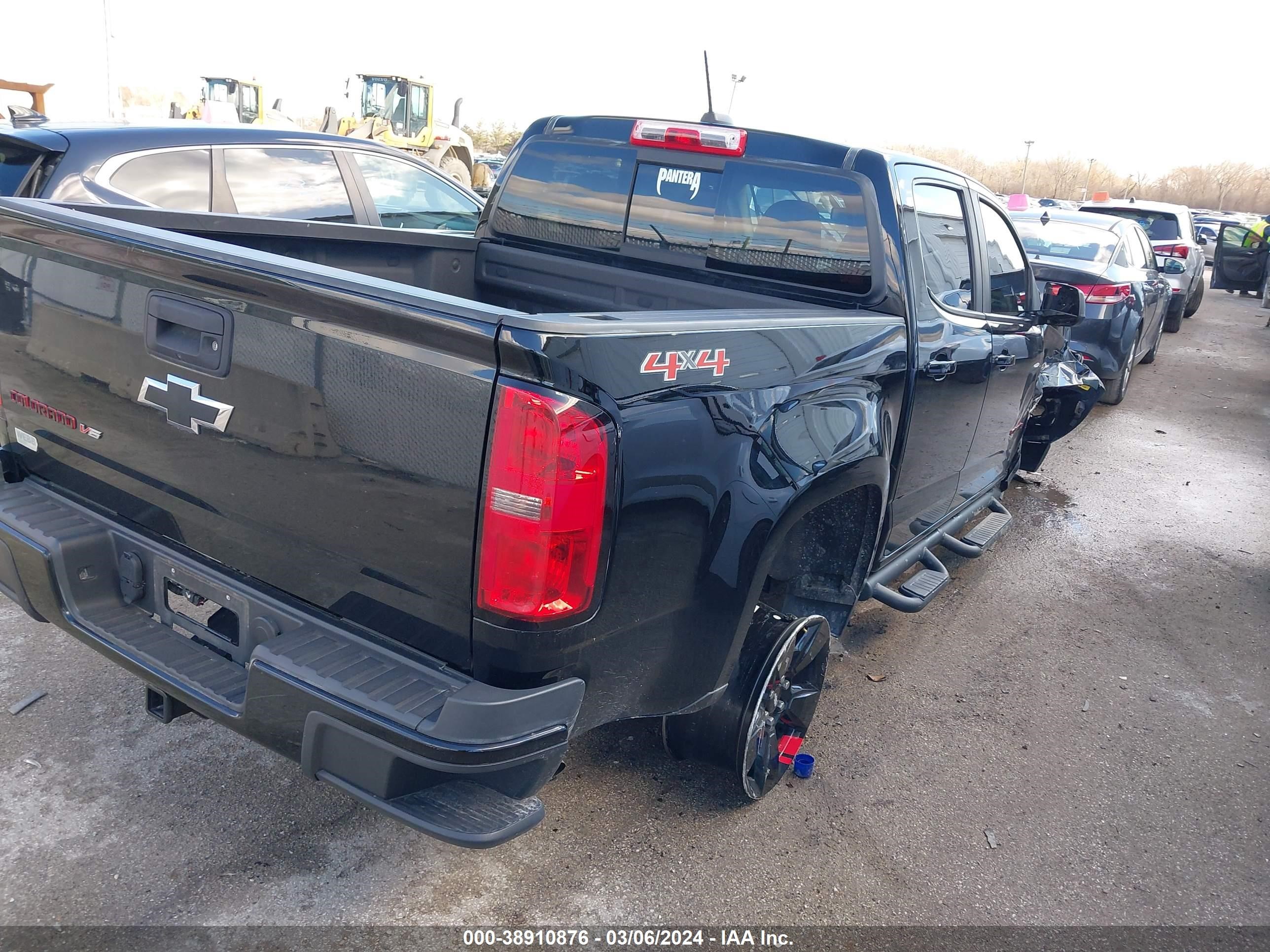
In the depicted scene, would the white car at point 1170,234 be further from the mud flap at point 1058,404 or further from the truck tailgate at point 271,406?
the truck tailgate at point 271,406

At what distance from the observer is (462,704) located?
2.04m

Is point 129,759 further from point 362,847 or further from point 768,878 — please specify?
point 768,878

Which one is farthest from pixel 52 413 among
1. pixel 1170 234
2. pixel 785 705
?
pixel 1170 234

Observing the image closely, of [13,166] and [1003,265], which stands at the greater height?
[1003,265]

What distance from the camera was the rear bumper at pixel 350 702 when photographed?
80.0 inches

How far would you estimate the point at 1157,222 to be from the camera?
1487cm

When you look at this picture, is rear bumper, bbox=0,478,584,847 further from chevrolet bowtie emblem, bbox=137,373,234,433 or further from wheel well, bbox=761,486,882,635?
wheel well, bbox=761,486,882,635

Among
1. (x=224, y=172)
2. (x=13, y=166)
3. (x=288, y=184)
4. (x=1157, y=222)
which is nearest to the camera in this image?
(x=13, y=166)

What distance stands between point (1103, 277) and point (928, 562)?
5422 mm

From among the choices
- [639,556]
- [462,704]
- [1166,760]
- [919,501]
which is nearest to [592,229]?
[919,501]

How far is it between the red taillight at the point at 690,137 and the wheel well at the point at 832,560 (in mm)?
1314

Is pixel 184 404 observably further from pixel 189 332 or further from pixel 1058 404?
pixel 1058 404

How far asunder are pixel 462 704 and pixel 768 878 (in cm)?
139

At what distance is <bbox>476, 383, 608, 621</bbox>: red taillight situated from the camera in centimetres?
195
